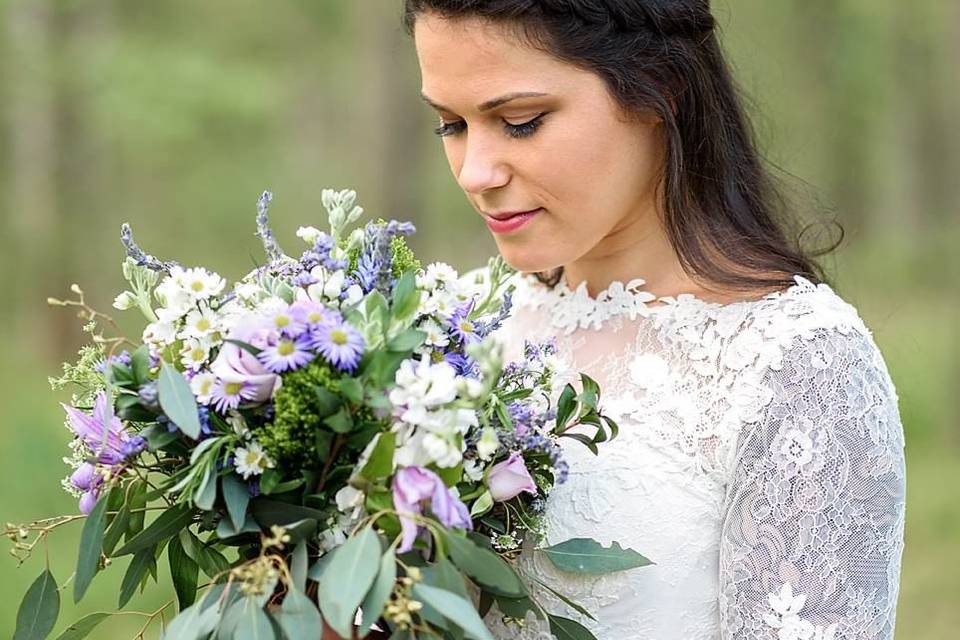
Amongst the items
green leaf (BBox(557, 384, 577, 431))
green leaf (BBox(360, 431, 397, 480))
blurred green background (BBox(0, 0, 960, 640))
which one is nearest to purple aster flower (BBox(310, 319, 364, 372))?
green leaf (BBox(360, 431, 397, 480))

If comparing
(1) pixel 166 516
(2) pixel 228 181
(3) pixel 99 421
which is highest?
(3) pixel 99 421

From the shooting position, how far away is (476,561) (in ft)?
5.46

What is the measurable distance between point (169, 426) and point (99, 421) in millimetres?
136

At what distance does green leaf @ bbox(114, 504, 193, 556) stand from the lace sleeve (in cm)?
94

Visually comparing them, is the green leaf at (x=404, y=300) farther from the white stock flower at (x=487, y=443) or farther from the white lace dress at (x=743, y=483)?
the white lace dress at (x=743, y=483)

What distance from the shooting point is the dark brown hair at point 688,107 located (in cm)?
224

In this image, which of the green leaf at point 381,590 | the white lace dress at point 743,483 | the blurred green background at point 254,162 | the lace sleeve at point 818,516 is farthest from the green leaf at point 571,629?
the blurred green background at point 254,162

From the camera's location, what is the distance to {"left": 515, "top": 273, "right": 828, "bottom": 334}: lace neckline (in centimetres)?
237

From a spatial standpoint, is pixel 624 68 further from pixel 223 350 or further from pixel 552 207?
pixel 223 350

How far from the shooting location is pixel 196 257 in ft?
49.6

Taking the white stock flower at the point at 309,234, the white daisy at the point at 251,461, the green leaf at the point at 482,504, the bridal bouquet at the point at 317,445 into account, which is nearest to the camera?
the bridal bouquet at the point at 317,445

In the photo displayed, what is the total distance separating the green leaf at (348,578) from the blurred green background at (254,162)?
381cm

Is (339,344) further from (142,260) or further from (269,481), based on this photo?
(142,260)

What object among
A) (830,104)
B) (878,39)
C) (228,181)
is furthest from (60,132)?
(878,39)
